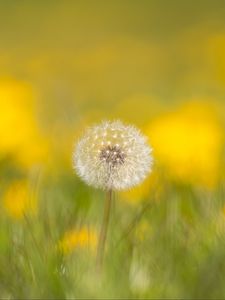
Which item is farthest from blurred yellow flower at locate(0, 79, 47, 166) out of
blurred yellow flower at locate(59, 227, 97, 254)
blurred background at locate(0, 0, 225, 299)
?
blurred yellow flower at locate(59, 227, 97, 254)

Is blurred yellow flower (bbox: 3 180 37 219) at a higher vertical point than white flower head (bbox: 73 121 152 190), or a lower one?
lower

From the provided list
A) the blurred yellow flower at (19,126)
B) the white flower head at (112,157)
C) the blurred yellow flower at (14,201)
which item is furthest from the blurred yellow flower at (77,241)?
the blurred yellow flower at (19,126)

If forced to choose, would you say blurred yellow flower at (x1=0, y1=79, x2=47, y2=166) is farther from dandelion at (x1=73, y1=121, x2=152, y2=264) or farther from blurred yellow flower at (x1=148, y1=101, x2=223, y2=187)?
dandelion at (x1=73, y1=121, x2=152, y2=264)

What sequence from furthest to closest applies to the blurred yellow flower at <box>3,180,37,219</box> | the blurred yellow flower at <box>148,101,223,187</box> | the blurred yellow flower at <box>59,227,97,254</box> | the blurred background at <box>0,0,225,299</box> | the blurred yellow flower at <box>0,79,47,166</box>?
the blurred yellow flower at <box>0,79,47,166</box>
the blurred yellow flower at <box>148,101,223,187</box>
the blurred yellow flower at <box>3,180,37,219</box>
the blurred yellow flower at <box>59,227,97,254</box>
the blurred background at <box>0,0,225,299</box>

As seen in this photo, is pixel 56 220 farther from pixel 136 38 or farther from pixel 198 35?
pixel 136 38

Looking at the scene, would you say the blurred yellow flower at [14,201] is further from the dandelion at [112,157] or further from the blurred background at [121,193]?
the dandelion at [112,157]

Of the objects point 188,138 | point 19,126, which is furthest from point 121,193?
point 19,126

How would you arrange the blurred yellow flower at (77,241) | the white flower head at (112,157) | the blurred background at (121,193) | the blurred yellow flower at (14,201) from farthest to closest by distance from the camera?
the blurred yellow flower at (14,201) → the white flower head at (112,157) → the blurred yellow flower at (77,241) → the blurred background at (121,193)

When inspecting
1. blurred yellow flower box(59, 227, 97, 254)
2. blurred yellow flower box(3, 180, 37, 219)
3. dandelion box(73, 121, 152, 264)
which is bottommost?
blurred yellow flower box(59, 227, 97, 254)

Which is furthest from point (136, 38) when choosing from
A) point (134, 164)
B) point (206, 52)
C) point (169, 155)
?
point (134, 164)
